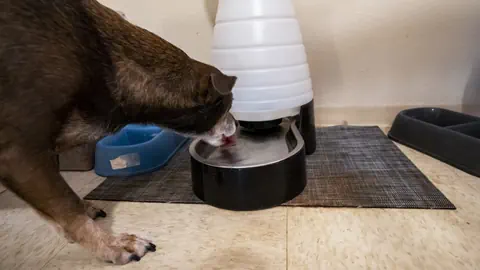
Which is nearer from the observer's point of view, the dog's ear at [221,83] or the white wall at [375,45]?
the dog's ear at [221,83]

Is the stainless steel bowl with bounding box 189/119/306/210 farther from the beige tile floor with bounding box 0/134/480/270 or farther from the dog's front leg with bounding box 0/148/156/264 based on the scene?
the dog's front leg with bounding box 0/148/156/264

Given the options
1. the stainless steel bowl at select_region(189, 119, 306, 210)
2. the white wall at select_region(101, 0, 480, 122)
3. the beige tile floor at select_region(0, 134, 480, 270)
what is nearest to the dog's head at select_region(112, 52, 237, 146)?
the stainless steel bowl at select_region(189, 119, 306, 210)

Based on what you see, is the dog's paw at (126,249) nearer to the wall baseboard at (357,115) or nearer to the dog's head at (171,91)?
the dog's head at (171,91)

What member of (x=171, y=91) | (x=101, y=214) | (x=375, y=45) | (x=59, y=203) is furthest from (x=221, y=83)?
(x=375, y=45)

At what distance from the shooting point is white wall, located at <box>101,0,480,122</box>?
1.48m

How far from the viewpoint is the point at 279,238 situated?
842mm

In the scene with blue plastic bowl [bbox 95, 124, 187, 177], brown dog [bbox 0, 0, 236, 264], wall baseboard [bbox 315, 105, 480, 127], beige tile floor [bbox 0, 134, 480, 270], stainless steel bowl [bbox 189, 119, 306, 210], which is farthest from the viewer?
wall baseboard [bbox 315, 105, 480, 127]

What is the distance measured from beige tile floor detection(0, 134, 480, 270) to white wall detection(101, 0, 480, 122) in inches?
25.8

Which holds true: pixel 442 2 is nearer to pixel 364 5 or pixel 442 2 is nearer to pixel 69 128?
pixel 364 5

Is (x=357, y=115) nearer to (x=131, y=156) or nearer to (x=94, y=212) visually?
(x=131, y=156)

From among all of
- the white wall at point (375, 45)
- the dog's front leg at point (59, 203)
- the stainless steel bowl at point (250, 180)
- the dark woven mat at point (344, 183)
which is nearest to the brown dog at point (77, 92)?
the dog's front leg at point (59, 203)

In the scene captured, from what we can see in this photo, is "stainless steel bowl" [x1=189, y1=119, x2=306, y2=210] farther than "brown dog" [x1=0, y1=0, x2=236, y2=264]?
Yes

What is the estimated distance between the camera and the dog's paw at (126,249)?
2.60 ft

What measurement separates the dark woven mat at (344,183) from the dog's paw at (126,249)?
0.72 ft
